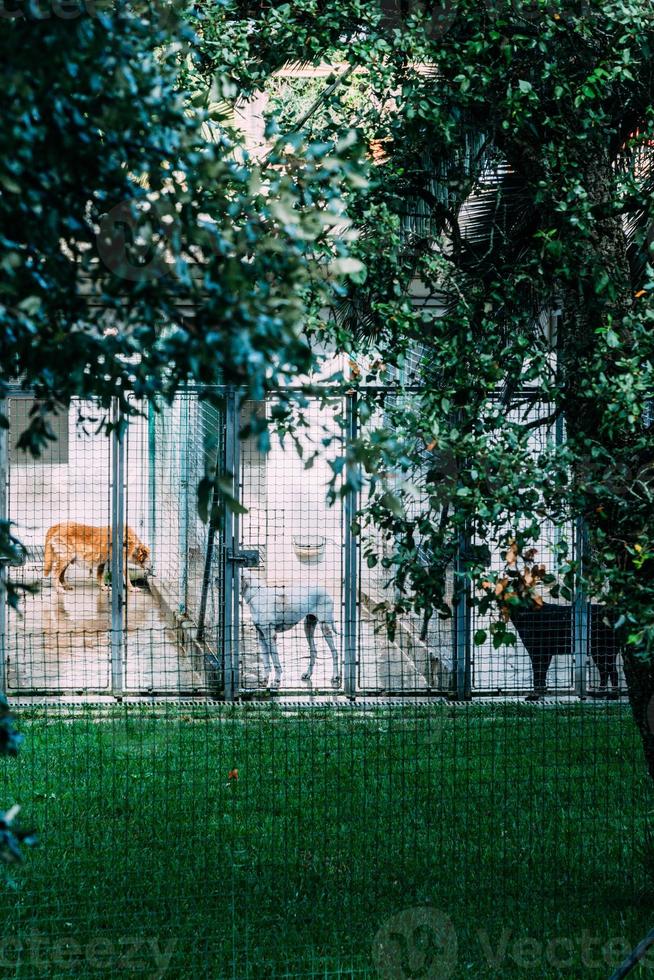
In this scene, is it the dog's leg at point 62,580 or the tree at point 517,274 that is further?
the dog's leg at point 62,580

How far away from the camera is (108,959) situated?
4.42 meters

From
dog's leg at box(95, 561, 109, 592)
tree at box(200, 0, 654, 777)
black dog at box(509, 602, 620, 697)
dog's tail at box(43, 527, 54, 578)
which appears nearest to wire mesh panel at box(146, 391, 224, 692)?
dog's leg at box(95, 561, 109, 592)

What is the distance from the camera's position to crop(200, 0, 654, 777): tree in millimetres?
4035

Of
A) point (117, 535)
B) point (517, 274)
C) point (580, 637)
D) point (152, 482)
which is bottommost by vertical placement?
point (580, 637)

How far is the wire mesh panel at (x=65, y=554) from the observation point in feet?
30.4

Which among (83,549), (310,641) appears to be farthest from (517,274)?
(83,549)

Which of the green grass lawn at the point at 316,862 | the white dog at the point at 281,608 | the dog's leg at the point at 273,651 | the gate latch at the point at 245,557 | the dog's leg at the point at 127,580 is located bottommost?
the green grass lawn at the point at 316,862

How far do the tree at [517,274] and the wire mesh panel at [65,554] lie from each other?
4994 mm

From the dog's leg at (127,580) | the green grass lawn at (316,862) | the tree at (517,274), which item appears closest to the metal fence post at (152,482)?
the dog's leg at (127,580)

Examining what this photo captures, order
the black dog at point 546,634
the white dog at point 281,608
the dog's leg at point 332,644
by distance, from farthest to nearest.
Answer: the white dog at point 281,608 < the dog's leg at point 332,644 < the black dog at point 546,634

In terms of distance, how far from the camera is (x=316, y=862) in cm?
553

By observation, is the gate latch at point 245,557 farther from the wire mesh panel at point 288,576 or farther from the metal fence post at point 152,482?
the metal fence post at point 152,482

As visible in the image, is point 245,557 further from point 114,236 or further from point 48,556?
point 114,236

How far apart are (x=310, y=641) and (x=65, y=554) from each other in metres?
2.26
